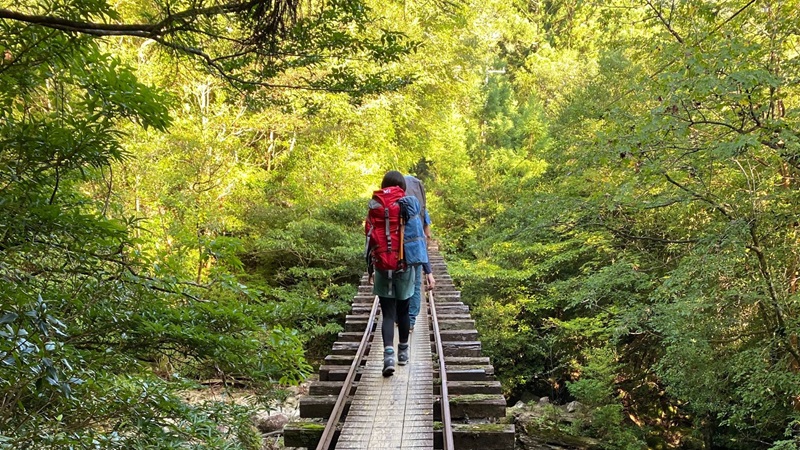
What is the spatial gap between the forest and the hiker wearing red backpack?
0.84 metres

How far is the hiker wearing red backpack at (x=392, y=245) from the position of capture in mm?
4168

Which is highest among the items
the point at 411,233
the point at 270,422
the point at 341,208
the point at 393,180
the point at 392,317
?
the point at 341,208

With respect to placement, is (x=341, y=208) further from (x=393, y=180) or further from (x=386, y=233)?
(x=386, y=233)

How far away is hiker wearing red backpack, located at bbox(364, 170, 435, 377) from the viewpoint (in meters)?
4.17

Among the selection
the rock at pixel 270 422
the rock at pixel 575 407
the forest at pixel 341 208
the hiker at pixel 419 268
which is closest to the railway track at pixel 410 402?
the hiker at pixel 419 268

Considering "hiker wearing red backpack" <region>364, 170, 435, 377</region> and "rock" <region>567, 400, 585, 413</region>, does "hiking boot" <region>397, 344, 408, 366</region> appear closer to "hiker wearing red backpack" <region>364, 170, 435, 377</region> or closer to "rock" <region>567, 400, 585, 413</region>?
"hiker wearing red backpack" <region>364, 170, 435, 377</region>

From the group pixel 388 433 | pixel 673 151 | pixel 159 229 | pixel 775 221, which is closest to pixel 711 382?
pixel 775 221

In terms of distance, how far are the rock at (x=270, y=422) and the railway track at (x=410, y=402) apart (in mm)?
3646

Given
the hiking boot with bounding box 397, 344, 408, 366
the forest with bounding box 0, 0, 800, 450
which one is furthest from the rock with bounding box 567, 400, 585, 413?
the hiking boot with bounding box 397, 344, 408, 366

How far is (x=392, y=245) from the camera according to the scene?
13.7 ft

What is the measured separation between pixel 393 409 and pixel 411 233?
57.0 inches

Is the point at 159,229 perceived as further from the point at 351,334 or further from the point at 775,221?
the point at 775,221

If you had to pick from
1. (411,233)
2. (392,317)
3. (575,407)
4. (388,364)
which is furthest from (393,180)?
(575,407)

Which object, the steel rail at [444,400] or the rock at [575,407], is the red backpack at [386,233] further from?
the rock at [575,407]
